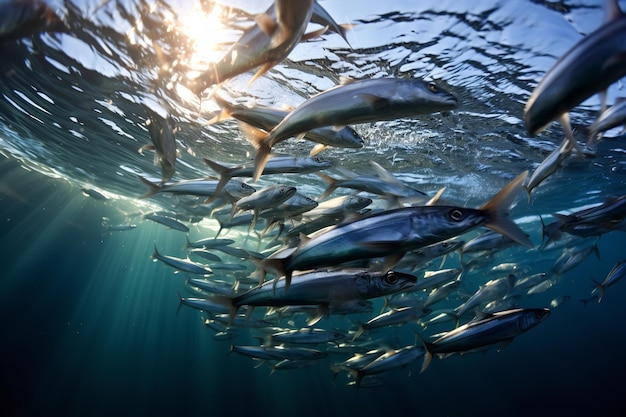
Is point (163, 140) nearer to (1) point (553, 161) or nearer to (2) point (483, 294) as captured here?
(1) point (553, 161)

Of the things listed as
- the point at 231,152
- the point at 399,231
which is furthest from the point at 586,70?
the point at 231,152

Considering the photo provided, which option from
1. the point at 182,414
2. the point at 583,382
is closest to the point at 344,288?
the point at 182,414

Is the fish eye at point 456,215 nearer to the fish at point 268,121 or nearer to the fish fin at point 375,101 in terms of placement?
the fish fin at point 375,101

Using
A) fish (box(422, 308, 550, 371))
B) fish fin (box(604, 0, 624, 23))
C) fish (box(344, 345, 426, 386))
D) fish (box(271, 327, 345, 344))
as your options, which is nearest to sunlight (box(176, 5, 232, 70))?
fish fin (box(604, 0, 624, 23))

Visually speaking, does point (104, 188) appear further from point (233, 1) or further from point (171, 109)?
point (233, 1)

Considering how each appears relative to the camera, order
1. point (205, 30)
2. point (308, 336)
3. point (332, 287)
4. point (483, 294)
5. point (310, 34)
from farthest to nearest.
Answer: point (308, 336)
point (483, 294)
point (205, 30)
point (332, 287)
point (310, 34)

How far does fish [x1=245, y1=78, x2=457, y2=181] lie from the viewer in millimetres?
2469

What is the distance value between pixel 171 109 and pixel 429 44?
8225 millimetres

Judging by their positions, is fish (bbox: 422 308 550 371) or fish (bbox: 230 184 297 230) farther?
fish (bbox: 230 184 297 230)

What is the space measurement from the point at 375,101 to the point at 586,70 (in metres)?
1.35

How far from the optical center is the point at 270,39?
2.36m

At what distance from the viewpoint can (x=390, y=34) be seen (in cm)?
634

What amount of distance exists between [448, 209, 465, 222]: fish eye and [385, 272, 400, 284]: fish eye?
933mm

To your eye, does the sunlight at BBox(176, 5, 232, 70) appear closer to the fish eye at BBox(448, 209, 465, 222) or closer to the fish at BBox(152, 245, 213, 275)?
the fish eye at BBox(448, 209, 465, 222)
